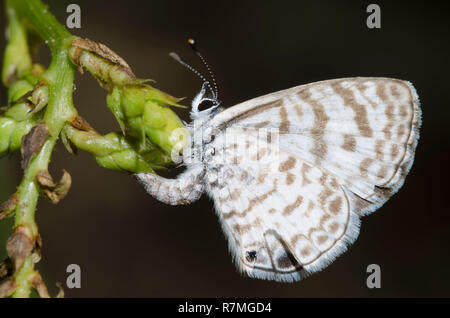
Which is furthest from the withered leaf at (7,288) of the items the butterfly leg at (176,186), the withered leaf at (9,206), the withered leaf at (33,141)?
the butterfly leg at (176,186)

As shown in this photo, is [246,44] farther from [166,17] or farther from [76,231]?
[76,231]

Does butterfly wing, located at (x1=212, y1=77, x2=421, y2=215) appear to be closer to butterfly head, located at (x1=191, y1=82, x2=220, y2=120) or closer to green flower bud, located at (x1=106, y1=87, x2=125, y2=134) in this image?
butterfly head, located at (x1=191, y1=82, x2=220, y2=120)

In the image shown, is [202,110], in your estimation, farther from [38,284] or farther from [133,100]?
[38,284]

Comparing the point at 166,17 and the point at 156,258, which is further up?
the point at 166,17

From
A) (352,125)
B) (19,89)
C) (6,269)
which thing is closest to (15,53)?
(19,89)

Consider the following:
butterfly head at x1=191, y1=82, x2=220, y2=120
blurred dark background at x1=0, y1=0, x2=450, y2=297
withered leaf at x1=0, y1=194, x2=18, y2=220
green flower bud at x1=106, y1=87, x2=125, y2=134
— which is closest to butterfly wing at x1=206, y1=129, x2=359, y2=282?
butterfly head at x1=191, y1=82, x2=220, y2=120

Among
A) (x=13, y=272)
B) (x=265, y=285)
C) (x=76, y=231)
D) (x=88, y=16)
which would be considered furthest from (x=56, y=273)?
(x=13, y=272)

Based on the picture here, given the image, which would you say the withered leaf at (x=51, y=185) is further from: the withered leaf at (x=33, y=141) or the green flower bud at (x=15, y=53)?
the green flower bud at (x=15, y=53)
